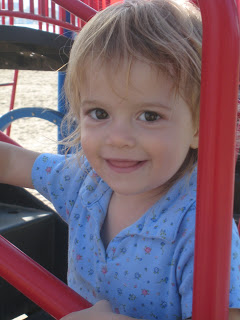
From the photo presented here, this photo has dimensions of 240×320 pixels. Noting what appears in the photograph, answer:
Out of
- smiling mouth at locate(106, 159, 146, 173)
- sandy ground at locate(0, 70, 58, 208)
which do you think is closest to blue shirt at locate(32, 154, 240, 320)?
smiling mouth at locate(106, 159, 146, 173)

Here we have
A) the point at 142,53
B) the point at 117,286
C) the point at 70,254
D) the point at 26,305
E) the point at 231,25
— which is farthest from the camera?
the point at 26,305

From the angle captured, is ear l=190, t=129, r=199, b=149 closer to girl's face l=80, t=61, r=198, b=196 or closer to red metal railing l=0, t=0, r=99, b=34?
girl's face l=80, t=61, r=198, b=196

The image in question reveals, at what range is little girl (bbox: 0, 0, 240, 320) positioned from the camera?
2.49 ft

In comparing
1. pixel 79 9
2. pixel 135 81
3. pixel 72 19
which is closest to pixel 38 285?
pixel 135 81

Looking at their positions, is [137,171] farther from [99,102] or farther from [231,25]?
[231,25]

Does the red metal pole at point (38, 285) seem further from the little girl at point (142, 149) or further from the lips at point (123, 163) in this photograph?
the lips at point (123, 163)

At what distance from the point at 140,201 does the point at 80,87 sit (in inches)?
9.5

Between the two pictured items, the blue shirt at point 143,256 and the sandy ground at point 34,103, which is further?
the sandy ground at point 34,103

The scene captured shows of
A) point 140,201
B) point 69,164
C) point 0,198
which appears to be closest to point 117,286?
point 140,201

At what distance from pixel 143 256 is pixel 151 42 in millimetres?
359

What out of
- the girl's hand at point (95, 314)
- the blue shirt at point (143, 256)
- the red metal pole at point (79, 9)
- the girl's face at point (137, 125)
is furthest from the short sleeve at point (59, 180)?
the red metal pole at point (79, 9)

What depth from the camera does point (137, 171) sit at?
79 cm

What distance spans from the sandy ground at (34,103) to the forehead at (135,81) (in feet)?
6.47

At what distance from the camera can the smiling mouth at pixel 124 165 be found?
2.58 feet
